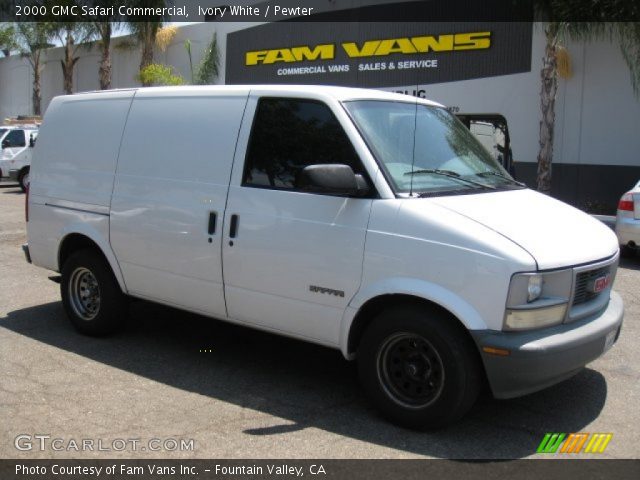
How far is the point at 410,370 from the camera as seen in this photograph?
4.20 metres

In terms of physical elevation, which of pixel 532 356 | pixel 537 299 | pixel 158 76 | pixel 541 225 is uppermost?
pixel 158 76

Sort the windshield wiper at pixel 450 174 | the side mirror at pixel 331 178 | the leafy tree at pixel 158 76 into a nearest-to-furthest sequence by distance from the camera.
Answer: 1. the side mirror at pixel 331 178
2. the windshield wiper at pixel 450 174
3. the leafy tree at pixel 158 76

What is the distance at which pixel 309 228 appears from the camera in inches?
177

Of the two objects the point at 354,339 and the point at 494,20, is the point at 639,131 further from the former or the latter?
the point at 354,339

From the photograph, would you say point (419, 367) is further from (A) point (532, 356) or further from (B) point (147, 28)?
(B) point (147, 28)

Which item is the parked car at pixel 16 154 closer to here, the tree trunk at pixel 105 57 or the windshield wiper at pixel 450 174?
the tree trunk at pixel 105 57

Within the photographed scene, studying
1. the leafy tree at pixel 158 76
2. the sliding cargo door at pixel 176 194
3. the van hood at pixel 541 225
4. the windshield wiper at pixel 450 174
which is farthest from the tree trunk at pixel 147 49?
the van hood at pixel 541 225

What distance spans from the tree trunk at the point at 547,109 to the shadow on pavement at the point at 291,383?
470 inches

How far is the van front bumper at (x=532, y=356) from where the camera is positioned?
12.5 feet

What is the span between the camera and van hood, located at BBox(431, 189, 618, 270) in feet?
13.0

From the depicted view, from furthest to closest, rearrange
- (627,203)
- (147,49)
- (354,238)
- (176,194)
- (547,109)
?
(147,49) < (547,109) < (627,203) < (176,194) < (354,238)

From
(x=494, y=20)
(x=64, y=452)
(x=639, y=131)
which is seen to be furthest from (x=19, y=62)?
(x=64, y=452)

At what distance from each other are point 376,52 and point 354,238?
1760 cm

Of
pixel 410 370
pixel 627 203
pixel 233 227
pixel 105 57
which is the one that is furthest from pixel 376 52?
pixel 410 370
